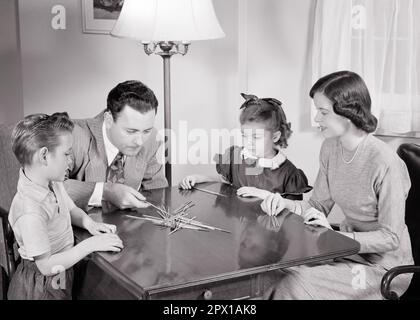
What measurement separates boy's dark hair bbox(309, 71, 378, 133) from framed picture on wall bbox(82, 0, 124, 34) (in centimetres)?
175

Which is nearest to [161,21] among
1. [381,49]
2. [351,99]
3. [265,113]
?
[265,113]

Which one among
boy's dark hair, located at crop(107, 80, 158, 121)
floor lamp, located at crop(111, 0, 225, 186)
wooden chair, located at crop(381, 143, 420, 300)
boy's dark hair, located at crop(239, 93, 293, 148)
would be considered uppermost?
floor lamp, located at crop(111, 0, 225, 186)

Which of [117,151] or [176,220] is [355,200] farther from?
[117,151]

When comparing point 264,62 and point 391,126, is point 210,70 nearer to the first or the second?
point 264,62

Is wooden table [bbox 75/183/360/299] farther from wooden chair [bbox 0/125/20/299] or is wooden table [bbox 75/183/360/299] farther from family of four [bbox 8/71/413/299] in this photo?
wooden chair [bbox 0/125/20/299]

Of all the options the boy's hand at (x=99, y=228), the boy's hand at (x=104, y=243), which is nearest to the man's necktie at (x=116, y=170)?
the boy's hand at (x=99, y=228)

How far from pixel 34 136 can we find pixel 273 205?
954 millimetres

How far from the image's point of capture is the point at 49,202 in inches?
79.4

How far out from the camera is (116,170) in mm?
2715

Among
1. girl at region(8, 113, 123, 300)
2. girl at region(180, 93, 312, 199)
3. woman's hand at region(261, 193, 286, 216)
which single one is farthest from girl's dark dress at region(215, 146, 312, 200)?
girl at region(8, 113, 123, 300)

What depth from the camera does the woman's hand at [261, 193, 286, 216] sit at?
2.38m
